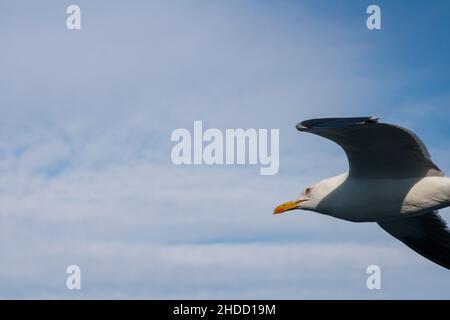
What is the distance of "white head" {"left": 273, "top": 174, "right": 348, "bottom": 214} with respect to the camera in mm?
16047

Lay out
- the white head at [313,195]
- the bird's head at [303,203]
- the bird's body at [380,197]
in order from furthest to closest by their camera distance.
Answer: the bird's head at [303,203] < the white head at [313,195] < the bird's body at [380,197]

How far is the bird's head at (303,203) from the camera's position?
53.6 ft

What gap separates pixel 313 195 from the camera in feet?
53.6

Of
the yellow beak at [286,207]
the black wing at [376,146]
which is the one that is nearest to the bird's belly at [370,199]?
the black wing at [376,146]

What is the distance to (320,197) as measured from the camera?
637 inches

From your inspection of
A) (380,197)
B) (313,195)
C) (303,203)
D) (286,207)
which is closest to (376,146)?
(380,197)

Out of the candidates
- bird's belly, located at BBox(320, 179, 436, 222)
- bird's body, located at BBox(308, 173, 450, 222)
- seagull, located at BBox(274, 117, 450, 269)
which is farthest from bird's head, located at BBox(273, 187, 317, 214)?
bird's belly, located at BBox(320, 179, 436, 222)

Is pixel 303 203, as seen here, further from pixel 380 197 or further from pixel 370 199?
pixel 380 197

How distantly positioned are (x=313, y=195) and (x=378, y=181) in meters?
1.32

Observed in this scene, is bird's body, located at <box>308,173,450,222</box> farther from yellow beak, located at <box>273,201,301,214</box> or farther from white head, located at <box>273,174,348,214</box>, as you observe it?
yellow beak, located at <box>273,201,301,214</box>

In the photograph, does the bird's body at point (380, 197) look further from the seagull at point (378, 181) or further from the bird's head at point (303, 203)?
the bird's head at point (303, 203)

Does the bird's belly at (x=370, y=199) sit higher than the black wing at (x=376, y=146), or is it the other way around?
the black wing at (x=376, y=146)

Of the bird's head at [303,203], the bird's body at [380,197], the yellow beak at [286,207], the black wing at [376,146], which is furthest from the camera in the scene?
the yellow beak at [286,207]

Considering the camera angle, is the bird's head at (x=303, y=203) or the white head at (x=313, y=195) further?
the bird's head at (x=303, y=203)
